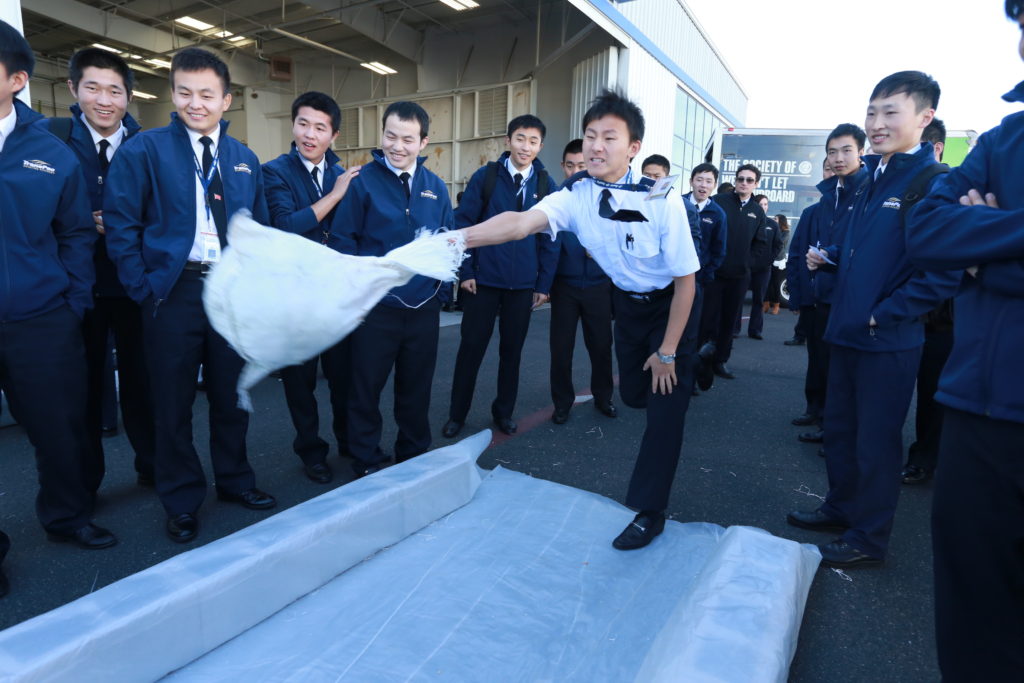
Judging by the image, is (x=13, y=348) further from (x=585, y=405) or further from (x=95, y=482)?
(x=585, y=405)

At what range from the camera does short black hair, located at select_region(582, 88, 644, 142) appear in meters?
2.30

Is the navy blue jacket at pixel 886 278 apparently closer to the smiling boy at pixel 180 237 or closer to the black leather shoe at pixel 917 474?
the black leather shoe at pixel 917 474

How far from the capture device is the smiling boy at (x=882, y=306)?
89.1 inches

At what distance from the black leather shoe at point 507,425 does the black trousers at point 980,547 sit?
2615mm

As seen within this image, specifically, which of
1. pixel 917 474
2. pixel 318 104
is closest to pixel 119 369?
pixel 318 104

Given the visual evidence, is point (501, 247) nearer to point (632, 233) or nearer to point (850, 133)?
point (632, 233)

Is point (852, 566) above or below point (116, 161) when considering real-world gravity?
below

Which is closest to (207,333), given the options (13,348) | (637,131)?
(13,348)

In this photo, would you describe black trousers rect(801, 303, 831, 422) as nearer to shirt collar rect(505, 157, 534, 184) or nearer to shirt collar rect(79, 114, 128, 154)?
shirt collar rect(505, 157, 534, 184)

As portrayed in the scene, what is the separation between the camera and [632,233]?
7.62 ft

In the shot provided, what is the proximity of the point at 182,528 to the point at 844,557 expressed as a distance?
8.79 ft

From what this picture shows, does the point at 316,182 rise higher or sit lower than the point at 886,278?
higher

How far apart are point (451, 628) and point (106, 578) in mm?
1343

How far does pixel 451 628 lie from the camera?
6.26 feet
